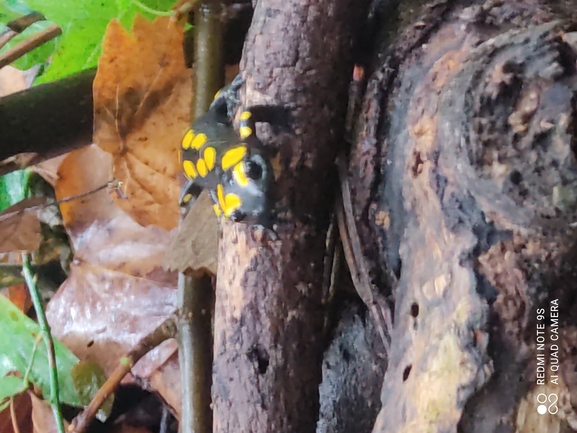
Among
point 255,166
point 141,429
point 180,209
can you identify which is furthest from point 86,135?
point 141,429

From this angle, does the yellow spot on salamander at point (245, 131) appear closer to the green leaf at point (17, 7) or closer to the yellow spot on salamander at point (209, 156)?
the yellow spot on salamander at point (209, 156)

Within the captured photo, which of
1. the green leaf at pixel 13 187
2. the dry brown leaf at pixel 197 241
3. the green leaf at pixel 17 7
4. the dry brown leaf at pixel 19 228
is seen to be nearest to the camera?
the dry brown leaf at pixel 197 241

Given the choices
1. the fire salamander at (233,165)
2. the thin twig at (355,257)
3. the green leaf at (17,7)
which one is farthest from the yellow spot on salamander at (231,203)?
the green leaf at (17,7)

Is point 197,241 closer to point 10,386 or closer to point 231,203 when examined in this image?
point 231,203

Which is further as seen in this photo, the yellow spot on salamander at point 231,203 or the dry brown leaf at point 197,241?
the dry brown leaf at point 197,241

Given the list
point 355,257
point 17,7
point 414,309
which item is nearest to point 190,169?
point 355,257
